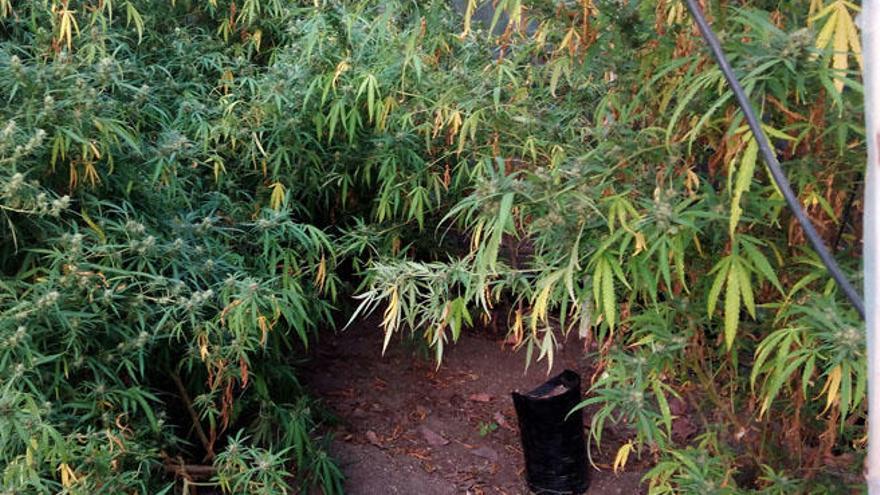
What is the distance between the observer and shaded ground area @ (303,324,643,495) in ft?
11.6

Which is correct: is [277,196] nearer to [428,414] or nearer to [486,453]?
[428,414]

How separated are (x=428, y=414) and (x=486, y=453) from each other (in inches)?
12.9

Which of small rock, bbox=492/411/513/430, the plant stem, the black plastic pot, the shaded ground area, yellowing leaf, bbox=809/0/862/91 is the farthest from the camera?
small rock, bbox=492/411/513/430

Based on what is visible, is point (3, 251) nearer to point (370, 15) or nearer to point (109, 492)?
point (109, 492)

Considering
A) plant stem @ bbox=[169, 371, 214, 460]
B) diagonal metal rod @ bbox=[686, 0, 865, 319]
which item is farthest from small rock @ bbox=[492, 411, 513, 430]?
diagonal metal rod @ bbox=[686, 0, 865, 319]

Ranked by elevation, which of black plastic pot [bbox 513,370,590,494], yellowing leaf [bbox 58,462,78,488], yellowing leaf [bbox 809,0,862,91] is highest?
yellowing leaf [bbox 809,0,862,91]

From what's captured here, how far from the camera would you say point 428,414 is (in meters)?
3.91

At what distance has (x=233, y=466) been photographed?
2748 mm

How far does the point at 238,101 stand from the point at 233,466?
4.16ft

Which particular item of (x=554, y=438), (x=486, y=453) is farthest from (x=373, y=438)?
(x=554, y=438)

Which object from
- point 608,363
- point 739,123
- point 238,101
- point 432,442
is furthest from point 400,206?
point 739,123

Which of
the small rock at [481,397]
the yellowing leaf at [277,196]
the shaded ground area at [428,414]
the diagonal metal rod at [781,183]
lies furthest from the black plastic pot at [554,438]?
the diagonal metal rod at [781,183]

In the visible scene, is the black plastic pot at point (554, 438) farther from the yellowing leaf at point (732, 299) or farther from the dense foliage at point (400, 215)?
the yellowing leaf at point (732, 299)

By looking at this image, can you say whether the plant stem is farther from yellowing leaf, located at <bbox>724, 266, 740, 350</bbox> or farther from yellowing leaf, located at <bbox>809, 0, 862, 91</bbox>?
yellowing leaf, located at <bbox>809, 0, 862, 91</bbox>
